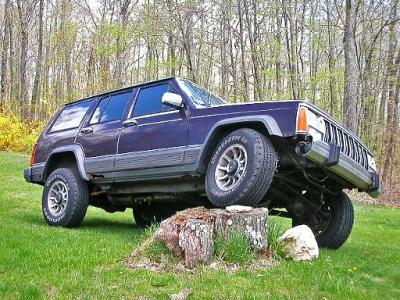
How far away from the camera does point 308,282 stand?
419cm

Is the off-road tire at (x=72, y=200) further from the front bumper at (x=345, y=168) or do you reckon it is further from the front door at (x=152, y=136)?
the front bumper at (x=345, y=168)

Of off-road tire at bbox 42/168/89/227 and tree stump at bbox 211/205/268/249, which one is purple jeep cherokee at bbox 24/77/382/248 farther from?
tree stump at bbox 211/205/268/249

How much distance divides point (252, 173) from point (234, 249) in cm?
79

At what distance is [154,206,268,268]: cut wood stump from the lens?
4.66 meters

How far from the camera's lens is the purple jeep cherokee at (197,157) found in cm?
508

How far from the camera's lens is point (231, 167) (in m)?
5.25

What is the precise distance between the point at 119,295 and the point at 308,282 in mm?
1622

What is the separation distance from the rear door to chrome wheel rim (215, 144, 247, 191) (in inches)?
75.1

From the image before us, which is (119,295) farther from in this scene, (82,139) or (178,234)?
(82,139)

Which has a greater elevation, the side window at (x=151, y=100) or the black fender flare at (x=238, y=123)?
the side window at (x=151, y=100)

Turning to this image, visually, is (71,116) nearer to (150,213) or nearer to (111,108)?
(111,108)

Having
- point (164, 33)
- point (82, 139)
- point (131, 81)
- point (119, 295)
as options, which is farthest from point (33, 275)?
point (131, 81)

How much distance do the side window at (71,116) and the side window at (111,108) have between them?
12.8 inches

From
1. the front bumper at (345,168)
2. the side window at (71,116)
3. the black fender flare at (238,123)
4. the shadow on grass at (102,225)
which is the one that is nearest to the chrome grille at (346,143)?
the front bumper at (345,168)
